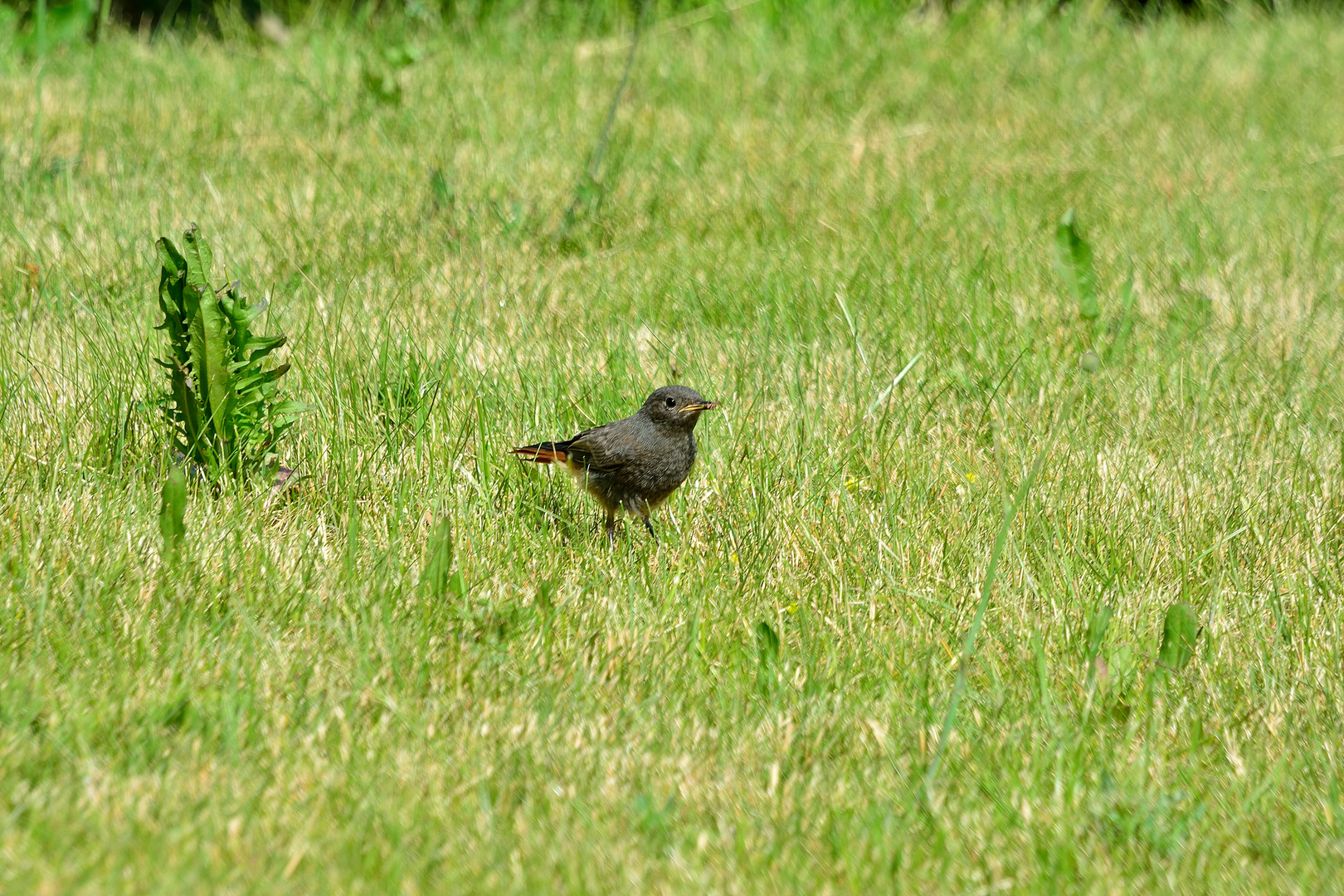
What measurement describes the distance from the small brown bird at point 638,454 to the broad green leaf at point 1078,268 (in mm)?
1659

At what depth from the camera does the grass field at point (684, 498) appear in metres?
2.59

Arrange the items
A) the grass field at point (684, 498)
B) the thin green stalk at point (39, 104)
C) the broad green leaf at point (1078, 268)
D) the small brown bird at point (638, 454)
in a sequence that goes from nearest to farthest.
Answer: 1. the grass field at point (684, 498)
2. the small brown bird at point (638, 454)
3. the broad green leaf at point (1078, 268)
4. the thin green stalk at point (39, 104)

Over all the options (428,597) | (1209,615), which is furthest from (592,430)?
(1209,615)

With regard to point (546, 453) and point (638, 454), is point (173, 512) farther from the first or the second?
point (638, 454)

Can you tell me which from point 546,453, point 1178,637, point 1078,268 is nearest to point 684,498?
point 546,453

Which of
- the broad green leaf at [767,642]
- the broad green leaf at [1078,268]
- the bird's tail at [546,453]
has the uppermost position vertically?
the broad green leaf at [1078,268]

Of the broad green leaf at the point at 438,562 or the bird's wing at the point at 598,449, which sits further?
the bird's wing at the point at 598,449

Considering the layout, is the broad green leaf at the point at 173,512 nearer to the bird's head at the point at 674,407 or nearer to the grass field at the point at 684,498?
the grass field at the point at 684,498

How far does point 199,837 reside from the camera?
2.37 meters

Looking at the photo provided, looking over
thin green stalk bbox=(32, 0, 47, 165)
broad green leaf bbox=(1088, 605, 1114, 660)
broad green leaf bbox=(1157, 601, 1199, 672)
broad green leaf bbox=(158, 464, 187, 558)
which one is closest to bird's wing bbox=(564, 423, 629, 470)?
broad green leaf bbox=(158, 464, 187, 558)

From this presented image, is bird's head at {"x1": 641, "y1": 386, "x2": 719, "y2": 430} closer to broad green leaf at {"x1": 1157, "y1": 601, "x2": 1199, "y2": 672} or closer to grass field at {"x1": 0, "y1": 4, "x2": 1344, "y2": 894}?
grass field at {"x1": 0, "y1": 4, "x2": 1344, "y2": 894}

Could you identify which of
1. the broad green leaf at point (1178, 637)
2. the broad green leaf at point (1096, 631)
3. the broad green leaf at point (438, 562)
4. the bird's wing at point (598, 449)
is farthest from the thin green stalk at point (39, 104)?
the broad green leaf at point (1178, 637)

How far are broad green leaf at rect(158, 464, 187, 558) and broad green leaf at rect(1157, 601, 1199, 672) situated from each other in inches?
90.2

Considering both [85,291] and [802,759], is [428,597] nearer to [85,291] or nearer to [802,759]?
[802,759]
